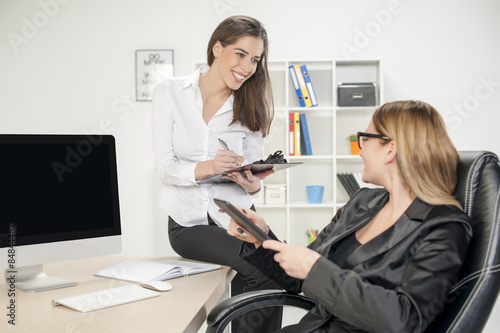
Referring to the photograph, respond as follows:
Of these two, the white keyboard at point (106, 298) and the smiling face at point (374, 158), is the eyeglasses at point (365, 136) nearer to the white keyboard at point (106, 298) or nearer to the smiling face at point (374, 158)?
the smiling face at point (374, 158)

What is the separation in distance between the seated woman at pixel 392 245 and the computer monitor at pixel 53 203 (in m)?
0.49

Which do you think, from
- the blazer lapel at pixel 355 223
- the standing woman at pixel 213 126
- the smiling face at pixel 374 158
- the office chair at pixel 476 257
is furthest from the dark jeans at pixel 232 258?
the smiling face at pixel 374 158

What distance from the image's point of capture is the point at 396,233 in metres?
1.30

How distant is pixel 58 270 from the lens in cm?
171

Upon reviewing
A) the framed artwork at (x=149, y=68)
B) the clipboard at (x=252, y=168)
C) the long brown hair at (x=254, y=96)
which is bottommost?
the clipboard at (x=252, y=168)

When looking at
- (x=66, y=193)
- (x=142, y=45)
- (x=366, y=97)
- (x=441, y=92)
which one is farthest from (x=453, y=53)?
(x=66, y=193)

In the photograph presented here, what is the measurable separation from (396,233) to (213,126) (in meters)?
1.10

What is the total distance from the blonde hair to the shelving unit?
3.00m

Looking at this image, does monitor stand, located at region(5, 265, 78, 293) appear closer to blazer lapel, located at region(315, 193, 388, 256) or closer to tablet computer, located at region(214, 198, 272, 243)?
tablet computer, located at region(214, 198, 272, 243)

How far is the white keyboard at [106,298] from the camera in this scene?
4.05ft

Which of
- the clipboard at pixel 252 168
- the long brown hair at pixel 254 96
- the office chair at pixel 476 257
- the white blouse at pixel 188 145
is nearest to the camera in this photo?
the office chair at pixel 476 257

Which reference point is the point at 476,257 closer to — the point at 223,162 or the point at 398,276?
the point at 398,276

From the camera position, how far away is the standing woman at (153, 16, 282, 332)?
201cm

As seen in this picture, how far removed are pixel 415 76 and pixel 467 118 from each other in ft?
1.90
